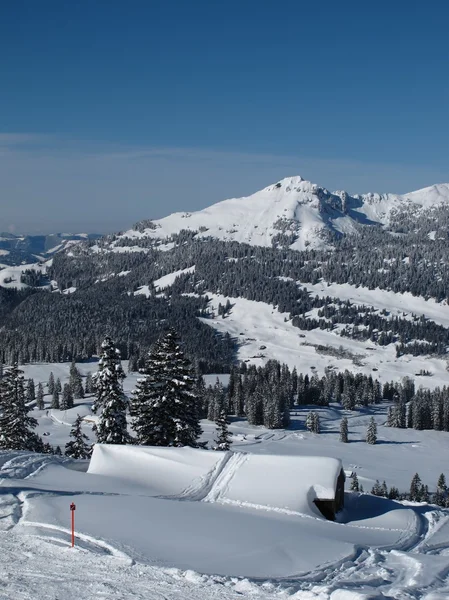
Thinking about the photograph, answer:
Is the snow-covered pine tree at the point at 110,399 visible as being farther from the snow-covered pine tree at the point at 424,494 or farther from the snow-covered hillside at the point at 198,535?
the snow-covered pine tree at the point at 424,494

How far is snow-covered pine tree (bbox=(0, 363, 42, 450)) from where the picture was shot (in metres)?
48.8

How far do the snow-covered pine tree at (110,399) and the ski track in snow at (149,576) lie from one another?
19.8 metres

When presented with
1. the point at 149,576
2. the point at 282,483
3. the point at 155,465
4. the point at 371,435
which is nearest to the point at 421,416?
the point at 371,435

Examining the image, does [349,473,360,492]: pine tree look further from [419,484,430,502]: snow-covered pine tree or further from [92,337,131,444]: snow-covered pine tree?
[92,337,131,444]: snow-covered pine tree

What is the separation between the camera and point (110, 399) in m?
46.2

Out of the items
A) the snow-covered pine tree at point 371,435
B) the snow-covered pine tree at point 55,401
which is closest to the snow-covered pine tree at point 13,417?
the snow-covered pine tree at point 371,435

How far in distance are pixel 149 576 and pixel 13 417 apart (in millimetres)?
33938

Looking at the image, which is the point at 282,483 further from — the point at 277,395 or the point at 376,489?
the point at 277,395

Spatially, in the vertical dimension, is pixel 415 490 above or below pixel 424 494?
above

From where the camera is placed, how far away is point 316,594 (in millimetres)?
18031

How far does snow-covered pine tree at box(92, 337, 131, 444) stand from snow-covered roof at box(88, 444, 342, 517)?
7.72 m

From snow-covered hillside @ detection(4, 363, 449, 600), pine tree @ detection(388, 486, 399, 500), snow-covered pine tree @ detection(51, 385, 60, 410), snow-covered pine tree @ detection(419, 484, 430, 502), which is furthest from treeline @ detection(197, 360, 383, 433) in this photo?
snow-covered hillside @ detection(4, 363, 449, 600)

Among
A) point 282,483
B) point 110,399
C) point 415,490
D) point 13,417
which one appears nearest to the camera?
point 282,483

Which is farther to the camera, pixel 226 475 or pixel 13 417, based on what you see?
pixel 13 417
